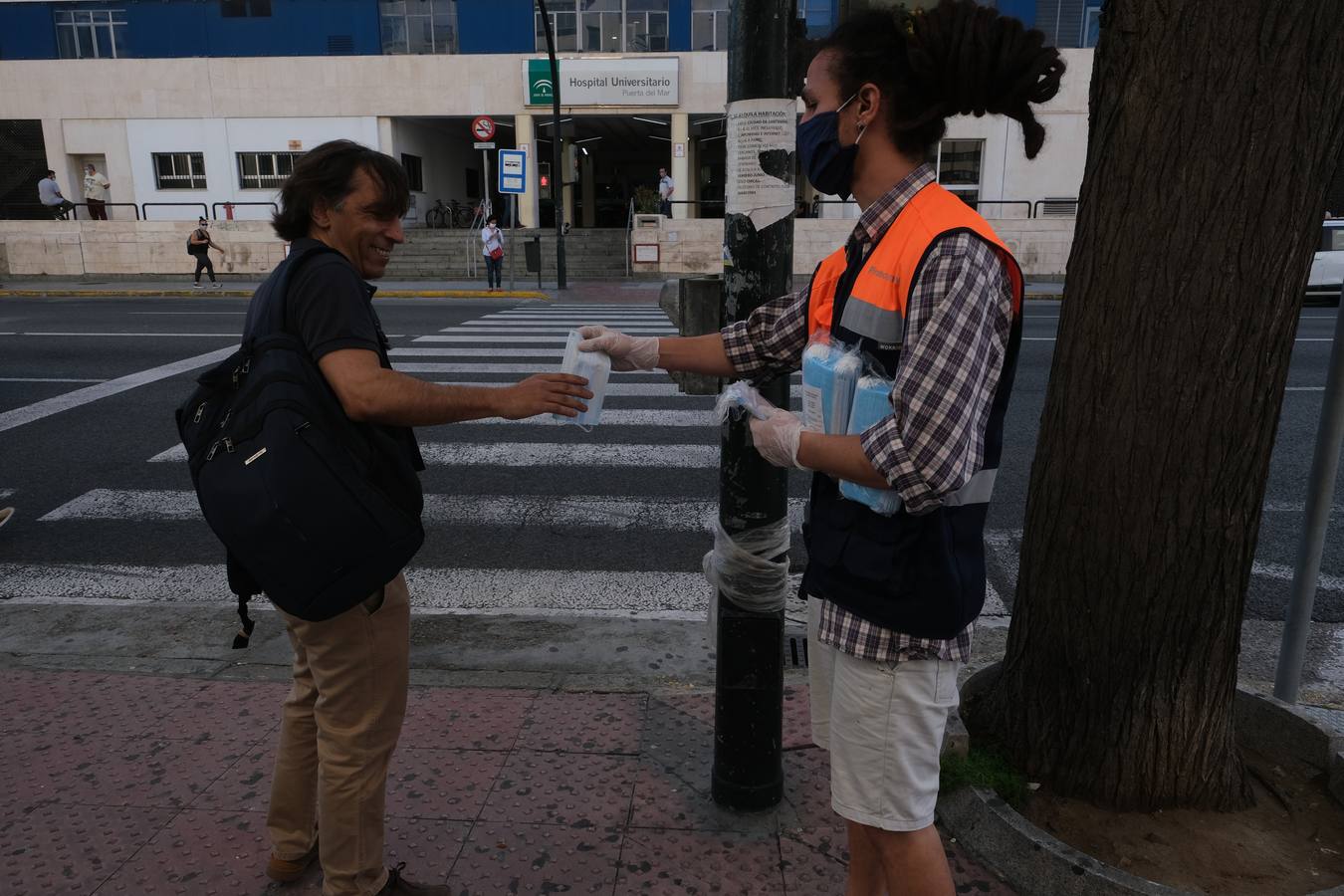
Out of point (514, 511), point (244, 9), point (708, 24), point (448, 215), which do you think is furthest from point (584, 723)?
point (244, 9)

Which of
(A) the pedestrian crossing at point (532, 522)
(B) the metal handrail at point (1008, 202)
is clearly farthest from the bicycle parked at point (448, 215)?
(A) the pedestrian crossing at point (532, 522)

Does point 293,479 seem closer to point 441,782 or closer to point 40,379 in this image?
point 441,782

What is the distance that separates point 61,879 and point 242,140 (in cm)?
3079

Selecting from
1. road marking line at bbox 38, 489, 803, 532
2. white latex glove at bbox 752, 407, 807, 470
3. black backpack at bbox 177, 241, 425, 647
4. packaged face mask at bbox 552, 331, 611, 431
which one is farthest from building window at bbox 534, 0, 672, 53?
white latex glove at bbox 752, 407, 807, 470

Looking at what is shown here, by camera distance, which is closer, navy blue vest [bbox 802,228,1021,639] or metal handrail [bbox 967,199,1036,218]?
navy blue vest [bbox 802,228,1021,639]

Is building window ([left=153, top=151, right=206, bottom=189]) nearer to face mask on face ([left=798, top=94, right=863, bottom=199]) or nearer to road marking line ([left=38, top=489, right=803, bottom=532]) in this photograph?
road marking line ([left=38, top=489, right=803, bottom=532])

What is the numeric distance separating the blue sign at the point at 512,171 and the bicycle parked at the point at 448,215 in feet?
35.5

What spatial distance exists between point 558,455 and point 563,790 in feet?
14.6

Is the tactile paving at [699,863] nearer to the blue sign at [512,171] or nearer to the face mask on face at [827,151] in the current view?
the face mask on face at [827,151]

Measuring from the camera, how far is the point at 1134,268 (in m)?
→ 2.35

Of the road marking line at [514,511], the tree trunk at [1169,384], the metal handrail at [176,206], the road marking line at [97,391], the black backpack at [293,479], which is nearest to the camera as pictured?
the black backpack at [293,479]

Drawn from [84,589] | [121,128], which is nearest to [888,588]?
[84,589]

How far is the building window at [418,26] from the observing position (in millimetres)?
28828

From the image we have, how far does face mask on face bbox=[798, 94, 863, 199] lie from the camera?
6.23 ft
